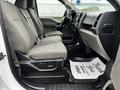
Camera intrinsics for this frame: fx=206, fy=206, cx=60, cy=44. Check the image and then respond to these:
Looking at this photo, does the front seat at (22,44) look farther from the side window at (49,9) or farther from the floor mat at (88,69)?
the side window at (49,9)

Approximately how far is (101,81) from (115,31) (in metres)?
0.42

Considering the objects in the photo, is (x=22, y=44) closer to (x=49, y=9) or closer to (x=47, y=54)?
(x=47, y=54)

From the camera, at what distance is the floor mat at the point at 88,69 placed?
1744 mm

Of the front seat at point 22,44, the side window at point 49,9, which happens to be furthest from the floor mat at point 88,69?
the side window at point 49,9

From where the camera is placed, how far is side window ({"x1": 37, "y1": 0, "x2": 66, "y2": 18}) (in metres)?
3.70

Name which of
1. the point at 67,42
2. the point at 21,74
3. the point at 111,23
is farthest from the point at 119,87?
the point at 67,42

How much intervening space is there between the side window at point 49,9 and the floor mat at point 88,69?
1.75 meters

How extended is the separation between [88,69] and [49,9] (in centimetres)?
231

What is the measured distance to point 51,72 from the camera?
5.54 ft

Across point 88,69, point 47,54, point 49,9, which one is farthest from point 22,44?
point 49,9

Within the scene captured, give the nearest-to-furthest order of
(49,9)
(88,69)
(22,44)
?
1. (22,44)
2. (88,69)
3. (49,9)

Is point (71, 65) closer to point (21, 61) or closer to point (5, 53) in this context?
point (21, 61)

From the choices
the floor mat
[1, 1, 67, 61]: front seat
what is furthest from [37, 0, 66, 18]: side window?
[1, 1, 67, 61]: front seat

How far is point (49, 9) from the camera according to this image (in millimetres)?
3994
